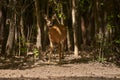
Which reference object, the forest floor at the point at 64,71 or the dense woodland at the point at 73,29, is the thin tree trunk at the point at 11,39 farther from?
the forest floor at the point at 64,71

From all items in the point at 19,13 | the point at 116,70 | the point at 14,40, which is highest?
the point at 19,13

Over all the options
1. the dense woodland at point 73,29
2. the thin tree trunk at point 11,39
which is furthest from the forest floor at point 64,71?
the thin tree trunk at point 11,39

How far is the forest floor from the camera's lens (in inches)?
503

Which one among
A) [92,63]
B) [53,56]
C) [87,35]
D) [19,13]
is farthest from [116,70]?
[87,35]

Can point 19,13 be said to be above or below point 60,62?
above

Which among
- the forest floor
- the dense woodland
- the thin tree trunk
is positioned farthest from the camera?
the thin tree trunk

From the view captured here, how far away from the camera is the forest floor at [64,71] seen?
41.9 ft

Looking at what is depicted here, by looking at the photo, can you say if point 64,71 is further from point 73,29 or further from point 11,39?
point 11,39

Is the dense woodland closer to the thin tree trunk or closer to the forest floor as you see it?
the thin tree trunk

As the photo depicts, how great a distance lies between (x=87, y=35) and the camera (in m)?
A: 26.9

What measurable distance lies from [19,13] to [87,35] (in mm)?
7974

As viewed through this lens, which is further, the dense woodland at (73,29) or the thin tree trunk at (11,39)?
the thin tree trunk at (11,39)

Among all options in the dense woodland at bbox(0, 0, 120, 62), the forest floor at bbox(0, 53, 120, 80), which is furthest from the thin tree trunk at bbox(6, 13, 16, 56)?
the forest floor at bbox(0, 53, 120, 80)

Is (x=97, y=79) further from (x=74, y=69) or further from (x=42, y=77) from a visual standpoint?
(x=74, y=69)
